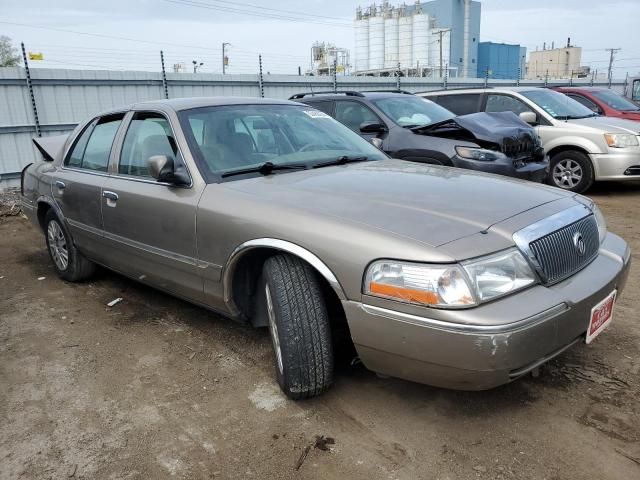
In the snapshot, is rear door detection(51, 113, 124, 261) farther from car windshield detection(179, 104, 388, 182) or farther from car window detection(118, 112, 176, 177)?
car windshield detection(179, 104, 388, 182)

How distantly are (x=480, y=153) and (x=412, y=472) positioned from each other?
436 cm

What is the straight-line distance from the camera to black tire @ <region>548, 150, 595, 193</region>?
7762 millimetres

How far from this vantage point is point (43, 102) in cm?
946

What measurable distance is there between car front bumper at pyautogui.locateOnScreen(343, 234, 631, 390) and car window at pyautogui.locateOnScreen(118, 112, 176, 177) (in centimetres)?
183

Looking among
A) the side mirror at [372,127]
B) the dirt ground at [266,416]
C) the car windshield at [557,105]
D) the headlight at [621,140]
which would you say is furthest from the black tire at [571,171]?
the dirt ground at [266,416]

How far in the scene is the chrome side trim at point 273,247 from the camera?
2367 mm

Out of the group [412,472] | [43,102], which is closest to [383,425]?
[412,472]

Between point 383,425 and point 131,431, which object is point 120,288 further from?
point 383,425

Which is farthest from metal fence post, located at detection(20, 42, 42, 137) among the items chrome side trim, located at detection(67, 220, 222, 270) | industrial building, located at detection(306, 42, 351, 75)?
industrial building, located at detection(306, 42, 351, 75)

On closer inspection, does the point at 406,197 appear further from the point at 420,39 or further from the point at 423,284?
the point at 420,39

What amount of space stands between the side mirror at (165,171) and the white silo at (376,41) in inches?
1771

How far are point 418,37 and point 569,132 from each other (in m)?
39.9

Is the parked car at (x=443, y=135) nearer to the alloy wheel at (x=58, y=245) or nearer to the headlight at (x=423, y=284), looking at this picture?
the alloy wheel at (x=58, y=245)

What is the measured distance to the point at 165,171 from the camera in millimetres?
3086
